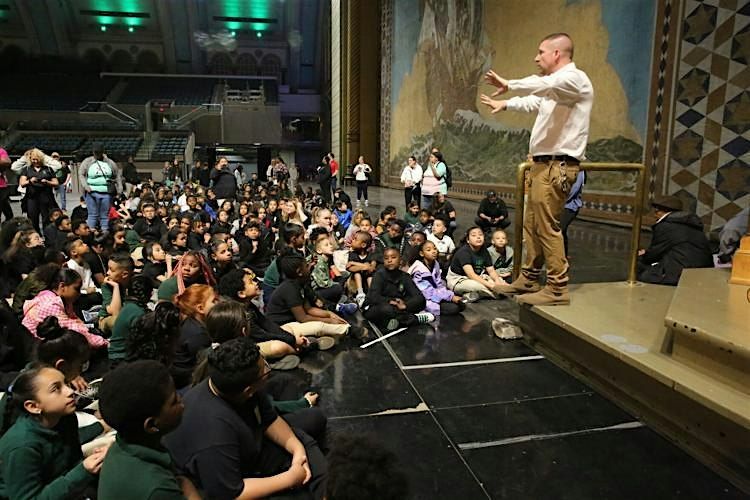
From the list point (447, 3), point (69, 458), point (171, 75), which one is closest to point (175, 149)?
point (171, 75)

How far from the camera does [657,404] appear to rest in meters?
2.58

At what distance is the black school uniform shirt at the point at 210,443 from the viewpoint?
1865 millimetres

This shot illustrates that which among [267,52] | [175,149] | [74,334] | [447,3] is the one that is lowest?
[74,334]

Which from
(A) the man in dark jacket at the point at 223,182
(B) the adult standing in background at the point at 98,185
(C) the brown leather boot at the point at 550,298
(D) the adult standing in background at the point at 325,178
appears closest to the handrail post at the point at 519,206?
(C) the brown leather boot at the point at 550,298

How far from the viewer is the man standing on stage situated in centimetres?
309

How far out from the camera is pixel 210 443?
73.5 inches

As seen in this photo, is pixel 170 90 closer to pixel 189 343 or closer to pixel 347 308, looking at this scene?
pixel 347 308

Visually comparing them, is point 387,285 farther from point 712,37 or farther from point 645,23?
point 645,23

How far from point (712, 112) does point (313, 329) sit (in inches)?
238

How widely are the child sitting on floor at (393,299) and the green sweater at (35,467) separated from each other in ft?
8.29

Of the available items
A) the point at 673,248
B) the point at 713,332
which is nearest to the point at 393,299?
the point at 673,248

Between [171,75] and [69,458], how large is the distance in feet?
107

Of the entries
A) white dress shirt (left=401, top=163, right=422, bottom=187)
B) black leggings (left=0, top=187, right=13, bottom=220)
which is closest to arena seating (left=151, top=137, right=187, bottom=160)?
white dress shirt (left=401, top=163, right=422, bottom=187)

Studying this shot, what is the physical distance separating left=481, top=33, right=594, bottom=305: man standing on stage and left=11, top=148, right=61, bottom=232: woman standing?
7.06 meters
